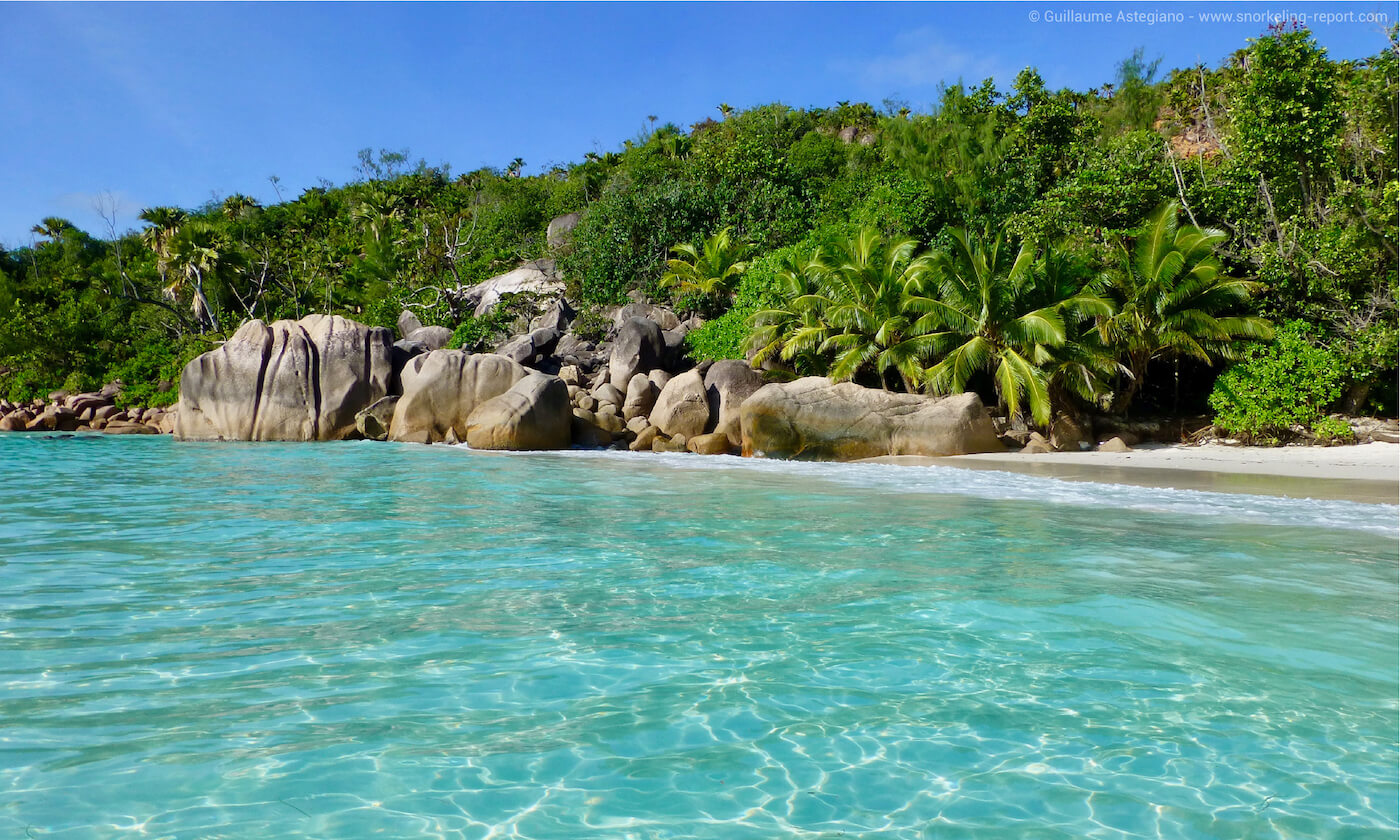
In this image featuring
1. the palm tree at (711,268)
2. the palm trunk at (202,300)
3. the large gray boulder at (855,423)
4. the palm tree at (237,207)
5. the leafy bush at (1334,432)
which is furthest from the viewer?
the palm tree at (237,207)

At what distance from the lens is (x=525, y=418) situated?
Result: 20109mm

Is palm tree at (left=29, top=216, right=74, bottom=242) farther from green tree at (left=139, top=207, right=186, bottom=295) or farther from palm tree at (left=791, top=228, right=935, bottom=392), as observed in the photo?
palm tree at (left=791, top=228, right=935, bottom=392)

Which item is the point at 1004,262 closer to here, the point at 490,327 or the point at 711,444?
the point at 711,444

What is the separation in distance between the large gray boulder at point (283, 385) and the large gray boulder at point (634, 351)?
615 cm

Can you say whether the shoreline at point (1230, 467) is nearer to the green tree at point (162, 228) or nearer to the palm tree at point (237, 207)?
the green tree at point (162, 228)

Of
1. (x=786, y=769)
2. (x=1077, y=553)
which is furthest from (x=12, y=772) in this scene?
(x=1077, y=553)

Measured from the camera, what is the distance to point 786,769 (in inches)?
139

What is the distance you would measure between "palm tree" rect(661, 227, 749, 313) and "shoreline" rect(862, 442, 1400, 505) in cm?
1254

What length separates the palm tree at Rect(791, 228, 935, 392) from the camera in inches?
773

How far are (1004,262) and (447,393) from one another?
44.0 ft

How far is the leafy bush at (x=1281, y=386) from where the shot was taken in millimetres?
17078

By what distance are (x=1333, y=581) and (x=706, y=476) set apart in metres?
9.11

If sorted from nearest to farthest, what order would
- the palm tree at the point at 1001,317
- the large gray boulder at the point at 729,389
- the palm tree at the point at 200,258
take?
the palm tree at the point at 1001,317 < the large gray boulder at the point at 729,389 < the palm tree at the point at 200,258

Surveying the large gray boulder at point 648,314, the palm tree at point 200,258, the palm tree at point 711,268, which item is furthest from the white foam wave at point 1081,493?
the palm tree at point 200,258
